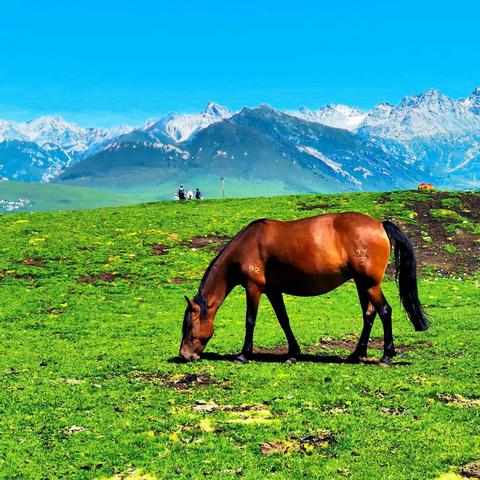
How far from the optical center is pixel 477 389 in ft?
39.0

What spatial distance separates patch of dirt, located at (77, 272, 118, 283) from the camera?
95.1 ft

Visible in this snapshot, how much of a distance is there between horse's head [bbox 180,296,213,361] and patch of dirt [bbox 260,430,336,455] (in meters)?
6.35

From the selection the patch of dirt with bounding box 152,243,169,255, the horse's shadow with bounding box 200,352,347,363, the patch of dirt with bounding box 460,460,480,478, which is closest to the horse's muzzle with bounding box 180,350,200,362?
the horse's shadow with bounding box 200,352,347,363

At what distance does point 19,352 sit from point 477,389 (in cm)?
1300

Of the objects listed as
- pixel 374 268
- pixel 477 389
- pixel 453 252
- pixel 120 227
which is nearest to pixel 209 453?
pixel 477 389

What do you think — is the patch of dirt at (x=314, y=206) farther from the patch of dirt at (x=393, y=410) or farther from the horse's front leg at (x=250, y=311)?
the patch of dirt at (x=393, y=410)

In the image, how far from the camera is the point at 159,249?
3556 centimetres

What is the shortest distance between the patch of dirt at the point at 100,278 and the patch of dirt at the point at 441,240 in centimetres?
1541

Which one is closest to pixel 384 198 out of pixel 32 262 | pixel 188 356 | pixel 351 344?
pixel 32 262

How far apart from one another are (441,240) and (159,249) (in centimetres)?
1859

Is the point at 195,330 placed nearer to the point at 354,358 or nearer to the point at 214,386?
the point at 214,386

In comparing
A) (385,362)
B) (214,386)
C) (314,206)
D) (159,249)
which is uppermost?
(314,206)

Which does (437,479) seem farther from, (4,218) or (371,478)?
(4,218)

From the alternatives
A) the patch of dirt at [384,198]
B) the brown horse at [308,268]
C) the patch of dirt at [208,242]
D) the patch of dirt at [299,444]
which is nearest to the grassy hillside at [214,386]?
the patch of dirt at [299,444]
